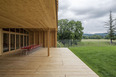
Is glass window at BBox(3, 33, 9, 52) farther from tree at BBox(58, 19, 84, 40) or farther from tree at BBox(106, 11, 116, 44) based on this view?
tree at BBox(106, 11, 116, 44)

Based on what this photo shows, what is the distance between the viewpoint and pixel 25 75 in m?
2.68

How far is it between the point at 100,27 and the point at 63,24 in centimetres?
1777

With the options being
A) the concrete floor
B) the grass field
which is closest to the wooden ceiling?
the concrete floor

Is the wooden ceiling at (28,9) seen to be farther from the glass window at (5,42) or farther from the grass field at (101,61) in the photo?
the glass window at (5,42)

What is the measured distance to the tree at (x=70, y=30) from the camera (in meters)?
24.4

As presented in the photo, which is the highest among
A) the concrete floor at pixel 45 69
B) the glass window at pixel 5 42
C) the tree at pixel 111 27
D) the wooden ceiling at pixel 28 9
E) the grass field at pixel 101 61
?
the tree at pixel 111 27

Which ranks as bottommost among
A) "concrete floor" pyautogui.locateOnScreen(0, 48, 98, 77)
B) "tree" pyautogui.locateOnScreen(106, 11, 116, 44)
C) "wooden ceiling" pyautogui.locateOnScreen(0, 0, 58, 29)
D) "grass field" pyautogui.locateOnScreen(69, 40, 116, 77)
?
"grass field" pyautogui.locateOnScreen(69, 40, 116, 77)

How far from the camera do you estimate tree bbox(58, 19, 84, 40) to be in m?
24.4

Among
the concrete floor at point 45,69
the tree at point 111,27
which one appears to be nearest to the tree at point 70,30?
the tree at point 111,27

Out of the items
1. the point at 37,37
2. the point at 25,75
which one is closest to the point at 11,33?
the point at 37,37

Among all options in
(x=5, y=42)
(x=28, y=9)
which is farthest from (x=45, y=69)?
(x=5, y=42)

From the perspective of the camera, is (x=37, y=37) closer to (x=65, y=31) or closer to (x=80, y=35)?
(x=65, y=31)

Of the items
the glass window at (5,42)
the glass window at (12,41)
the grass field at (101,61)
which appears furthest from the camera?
the glass window at (12,41)

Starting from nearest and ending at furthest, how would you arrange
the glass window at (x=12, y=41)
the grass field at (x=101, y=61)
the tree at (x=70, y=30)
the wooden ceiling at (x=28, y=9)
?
the wooden ceiling at (x=28, y=9), the grass field at (x=101, y=61), the glass window at (x=12, y=41), the tree at (x=70, y=30)
